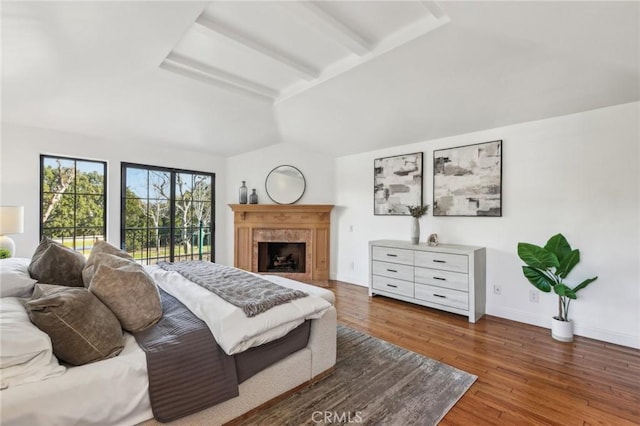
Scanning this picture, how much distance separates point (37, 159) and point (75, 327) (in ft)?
11.2

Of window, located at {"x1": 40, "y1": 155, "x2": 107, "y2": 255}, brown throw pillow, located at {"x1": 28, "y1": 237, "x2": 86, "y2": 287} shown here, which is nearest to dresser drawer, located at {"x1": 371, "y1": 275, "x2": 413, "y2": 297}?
brown throw pillow, located at {"x1": 28, "y1": 237, "x2": 86, "y2": 287}

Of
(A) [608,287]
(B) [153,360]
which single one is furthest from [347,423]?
(A) [608,287]

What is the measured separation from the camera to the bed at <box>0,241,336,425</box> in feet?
3.65

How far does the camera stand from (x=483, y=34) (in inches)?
87.4

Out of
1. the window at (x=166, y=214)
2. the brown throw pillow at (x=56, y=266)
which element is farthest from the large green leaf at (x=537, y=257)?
the window at (x=166, y=214)

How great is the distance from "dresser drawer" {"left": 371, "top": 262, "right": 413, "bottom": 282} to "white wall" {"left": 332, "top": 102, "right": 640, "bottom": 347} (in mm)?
678

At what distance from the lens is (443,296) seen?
3.40 metres

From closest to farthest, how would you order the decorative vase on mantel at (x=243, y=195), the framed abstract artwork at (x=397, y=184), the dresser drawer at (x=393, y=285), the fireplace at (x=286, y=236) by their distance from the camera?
the dresser drawer at (x=393, y=285), the framed abstract artwork at (x=397, y=184), the fireplace at (x=286, y=236), the decorative vase on mantel at (x=243, y=195)

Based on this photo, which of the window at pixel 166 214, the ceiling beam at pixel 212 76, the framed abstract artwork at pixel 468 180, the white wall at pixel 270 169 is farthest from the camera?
the white wall at pixel 270 169

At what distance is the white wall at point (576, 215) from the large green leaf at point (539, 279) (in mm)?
359

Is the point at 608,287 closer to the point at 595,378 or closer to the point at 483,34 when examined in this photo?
the point at 595,378

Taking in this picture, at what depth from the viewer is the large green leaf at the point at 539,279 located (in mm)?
2769

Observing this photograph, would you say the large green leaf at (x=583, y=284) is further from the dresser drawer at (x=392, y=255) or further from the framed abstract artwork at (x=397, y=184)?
the framed abstract artwork at (x=397, y=184)

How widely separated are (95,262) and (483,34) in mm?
3255
